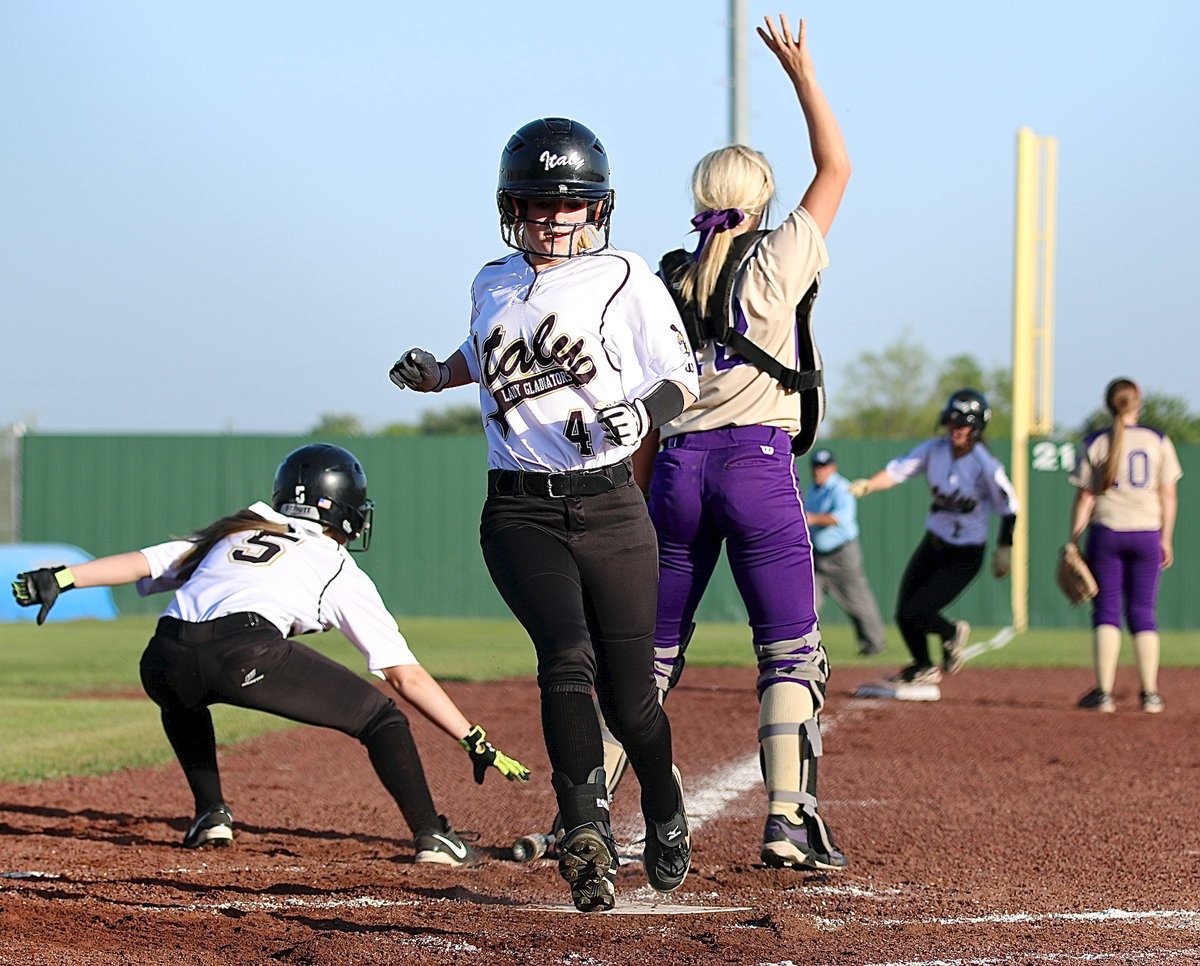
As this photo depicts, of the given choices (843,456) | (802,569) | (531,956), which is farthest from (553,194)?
(843,456)

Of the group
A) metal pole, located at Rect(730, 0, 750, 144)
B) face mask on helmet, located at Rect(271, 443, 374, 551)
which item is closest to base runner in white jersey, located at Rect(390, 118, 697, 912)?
face mask on helmet, located at Rect(271, 443, 374, 551)

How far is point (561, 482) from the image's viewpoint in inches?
148

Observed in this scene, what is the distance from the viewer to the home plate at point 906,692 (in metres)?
10.3

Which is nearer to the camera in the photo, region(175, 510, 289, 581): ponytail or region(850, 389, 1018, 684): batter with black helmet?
region(175, 510, 289, 581): ponytail

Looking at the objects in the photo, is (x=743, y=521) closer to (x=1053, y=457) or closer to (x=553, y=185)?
(x=553, y=185)

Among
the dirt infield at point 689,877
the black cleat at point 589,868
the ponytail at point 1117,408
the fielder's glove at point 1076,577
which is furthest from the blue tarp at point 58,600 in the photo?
the black cleat at point 589,868

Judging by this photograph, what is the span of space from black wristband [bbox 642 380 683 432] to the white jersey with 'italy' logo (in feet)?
0.15

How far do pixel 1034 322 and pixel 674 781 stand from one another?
1881 centimetres

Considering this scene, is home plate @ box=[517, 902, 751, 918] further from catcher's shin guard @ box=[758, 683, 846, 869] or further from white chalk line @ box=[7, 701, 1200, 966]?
catcher's shin guard @ box=[758, 683, 846, 869]

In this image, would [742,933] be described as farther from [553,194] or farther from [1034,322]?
[1034,322]

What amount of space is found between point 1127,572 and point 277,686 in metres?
6.20

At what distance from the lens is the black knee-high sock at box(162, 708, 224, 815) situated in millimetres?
5316

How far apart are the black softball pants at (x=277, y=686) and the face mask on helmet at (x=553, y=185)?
1.79m

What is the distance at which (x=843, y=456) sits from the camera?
21922mm
